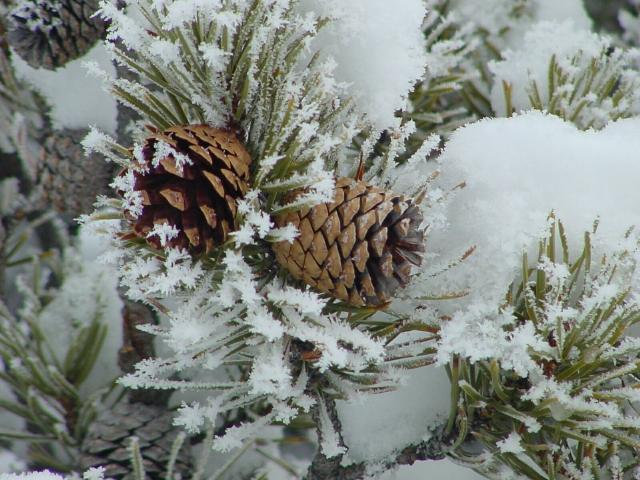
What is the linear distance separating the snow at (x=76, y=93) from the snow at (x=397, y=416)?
18.6 inches

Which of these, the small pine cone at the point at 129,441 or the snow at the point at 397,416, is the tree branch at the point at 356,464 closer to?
the snow at the point at 397,416

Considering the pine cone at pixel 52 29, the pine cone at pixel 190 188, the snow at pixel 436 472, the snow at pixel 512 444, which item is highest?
the pine cone at pixel 52 29

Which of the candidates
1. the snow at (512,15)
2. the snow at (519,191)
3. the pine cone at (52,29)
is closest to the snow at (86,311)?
the pine cone at (52,29)

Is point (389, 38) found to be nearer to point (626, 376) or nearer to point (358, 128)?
point (358, 128)

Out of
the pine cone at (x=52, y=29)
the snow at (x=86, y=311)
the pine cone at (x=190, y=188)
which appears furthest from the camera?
the snow at (x=86, y=311)

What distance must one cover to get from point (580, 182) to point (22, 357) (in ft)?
2.15

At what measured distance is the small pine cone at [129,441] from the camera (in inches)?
28.1

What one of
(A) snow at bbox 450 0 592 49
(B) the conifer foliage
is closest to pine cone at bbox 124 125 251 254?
(B) the conifer foliage

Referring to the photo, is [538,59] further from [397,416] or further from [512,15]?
[397,416]

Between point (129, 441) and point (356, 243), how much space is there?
418mm

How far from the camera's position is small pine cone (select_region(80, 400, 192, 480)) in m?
0.71

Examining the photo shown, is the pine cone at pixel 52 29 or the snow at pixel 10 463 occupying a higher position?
the pine cone at pixel 52 29

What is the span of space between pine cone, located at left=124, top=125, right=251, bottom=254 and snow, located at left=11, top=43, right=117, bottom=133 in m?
0.36

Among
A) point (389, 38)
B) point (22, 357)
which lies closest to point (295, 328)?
point (389, 38)
